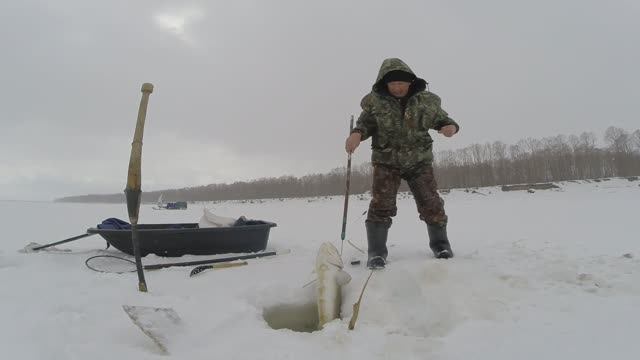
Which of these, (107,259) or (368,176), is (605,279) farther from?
(368,176)

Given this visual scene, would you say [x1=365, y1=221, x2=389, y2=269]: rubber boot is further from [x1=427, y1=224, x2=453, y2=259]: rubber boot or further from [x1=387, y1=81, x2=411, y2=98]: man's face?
[x1=387, y1=81, x2=411, y2=98]: man's face

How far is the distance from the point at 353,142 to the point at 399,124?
0.57 metres

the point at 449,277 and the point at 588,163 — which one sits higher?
the point at 588,163

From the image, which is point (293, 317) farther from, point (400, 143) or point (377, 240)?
point (400, 143)

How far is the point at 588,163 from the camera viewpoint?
59156 mm

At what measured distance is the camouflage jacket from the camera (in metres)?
3.72

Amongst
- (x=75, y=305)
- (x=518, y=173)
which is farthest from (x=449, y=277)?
(x=518, y=173)

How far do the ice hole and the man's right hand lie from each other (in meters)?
1.62

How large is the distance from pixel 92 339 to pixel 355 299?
5.56 ft

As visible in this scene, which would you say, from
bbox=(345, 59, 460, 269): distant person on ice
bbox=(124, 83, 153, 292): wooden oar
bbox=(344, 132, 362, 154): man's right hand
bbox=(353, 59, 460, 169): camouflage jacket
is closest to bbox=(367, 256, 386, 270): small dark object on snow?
bbox=(345, 59, 460, 269): distant person on ice

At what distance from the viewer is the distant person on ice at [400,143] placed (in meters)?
3.64

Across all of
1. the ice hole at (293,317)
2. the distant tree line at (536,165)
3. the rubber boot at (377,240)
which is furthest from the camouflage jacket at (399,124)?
the distant tree line at (536,165)

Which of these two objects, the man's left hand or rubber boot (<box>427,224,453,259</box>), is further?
the man's left hand

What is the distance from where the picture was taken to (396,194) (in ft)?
12.2
